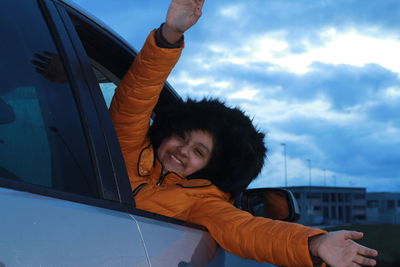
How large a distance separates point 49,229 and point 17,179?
0.19 m

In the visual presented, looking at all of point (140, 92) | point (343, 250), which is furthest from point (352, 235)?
point (140, 92)

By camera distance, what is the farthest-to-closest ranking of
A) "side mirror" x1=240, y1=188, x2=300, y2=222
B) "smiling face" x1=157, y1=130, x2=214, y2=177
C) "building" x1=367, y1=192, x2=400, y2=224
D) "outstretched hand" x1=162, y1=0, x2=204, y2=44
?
1. "building" x1=367, y1=192, x2=400, y2=224
2. "smiling face" x1=157, y1=130, x2=214, y2=177
3. "side mirror" x1=240, y1=188, x2=300, y2=222
4. "outstretched hand" x1=162, y1=0, x2=204, y2=44

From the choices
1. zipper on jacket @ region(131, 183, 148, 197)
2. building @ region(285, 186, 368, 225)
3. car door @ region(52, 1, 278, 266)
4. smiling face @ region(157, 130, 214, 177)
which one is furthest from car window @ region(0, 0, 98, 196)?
building @ region(285, 186, 368, 225)

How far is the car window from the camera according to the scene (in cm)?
132

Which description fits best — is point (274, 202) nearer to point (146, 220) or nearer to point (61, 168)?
point (146, 220)

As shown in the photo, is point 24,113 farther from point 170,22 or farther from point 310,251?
point 310,251

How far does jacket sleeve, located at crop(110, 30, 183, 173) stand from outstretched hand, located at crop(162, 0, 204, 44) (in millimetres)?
119

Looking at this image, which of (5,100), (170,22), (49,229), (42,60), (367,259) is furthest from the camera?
(170,22)

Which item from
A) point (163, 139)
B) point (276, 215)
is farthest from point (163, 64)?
point (276, 215)

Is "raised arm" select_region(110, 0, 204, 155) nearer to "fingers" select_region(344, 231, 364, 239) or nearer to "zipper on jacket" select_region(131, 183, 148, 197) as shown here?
"zipper on jacket" select_region(131, 183, 148, 197)

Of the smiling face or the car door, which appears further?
the smiling face

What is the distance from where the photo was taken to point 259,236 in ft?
6.54

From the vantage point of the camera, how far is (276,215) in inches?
100

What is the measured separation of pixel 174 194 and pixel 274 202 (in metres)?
0.56
